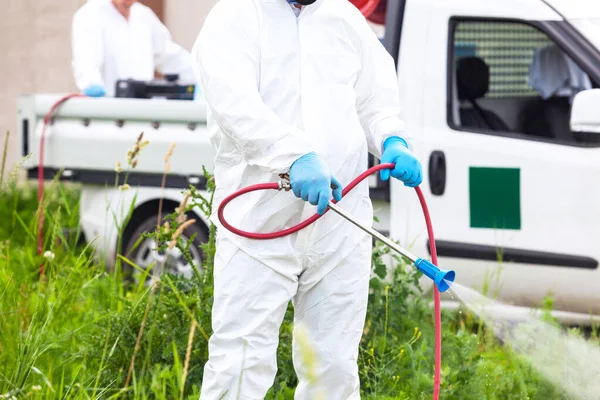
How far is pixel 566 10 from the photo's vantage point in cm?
457

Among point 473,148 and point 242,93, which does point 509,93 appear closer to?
point 473,148

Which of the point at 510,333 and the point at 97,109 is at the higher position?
the point at 97,109

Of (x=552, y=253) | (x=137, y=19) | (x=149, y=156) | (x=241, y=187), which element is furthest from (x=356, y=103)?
(x=137, y=19)

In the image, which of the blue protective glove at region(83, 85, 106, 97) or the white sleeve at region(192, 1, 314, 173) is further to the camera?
the blue protective glove at region(83, 85, 106, 97)

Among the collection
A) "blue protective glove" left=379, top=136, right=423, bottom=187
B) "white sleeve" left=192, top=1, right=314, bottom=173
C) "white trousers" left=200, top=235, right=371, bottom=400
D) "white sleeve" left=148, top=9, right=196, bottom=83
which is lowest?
"white trousers" left=200, top=235, right=371, bottom=400

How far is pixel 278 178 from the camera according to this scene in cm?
280

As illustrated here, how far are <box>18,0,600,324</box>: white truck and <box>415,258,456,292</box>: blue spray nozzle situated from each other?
1.73 m

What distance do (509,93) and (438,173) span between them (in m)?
1.07

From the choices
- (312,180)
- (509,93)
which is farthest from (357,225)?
(509,93)

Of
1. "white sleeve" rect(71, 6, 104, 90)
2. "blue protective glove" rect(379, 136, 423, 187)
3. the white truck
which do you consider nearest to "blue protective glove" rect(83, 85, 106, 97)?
"white sleeve" rect(71, 6, 104, 90)

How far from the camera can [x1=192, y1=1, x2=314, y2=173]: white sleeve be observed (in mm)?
2637

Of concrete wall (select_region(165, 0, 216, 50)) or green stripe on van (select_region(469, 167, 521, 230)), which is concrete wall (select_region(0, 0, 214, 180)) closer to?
concrete wall (select_region(165, 0, 216, 50))

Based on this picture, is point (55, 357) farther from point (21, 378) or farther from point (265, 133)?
point (265, 133)

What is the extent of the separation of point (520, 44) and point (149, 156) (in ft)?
6.40
